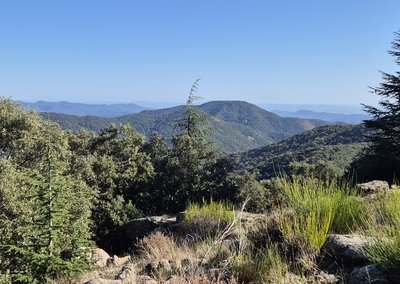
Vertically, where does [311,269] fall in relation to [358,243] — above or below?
below

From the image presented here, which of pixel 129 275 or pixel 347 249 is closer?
pixel 347 249

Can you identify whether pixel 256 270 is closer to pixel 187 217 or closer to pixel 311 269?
pixel 311 269

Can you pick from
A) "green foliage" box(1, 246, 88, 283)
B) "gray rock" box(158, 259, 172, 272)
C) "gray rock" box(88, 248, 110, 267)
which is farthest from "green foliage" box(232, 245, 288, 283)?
"gray rock" box(88, 248, 110, 267)

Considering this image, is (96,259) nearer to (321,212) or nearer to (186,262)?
(186,262)

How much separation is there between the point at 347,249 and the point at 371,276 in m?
0.66

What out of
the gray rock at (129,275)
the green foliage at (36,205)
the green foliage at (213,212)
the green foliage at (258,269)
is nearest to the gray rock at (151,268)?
the gray rock at (129,275)

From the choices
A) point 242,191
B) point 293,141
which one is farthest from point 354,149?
point 242,191

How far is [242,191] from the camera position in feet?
89.2

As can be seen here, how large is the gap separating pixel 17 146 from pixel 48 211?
12.7 meters

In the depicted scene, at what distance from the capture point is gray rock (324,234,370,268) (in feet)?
12.5

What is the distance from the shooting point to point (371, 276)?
10.5 ft

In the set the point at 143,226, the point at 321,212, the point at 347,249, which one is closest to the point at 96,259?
the point at 321,212

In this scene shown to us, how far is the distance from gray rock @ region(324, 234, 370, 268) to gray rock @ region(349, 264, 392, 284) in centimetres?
47

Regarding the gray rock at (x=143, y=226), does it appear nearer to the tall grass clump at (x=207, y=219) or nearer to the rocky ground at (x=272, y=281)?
the tall grass clump at (x=207, y=219)
